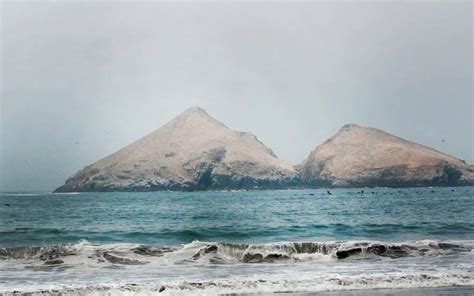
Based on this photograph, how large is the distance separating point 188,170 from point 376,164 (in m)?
59.6

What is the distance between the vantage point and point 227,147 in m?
191

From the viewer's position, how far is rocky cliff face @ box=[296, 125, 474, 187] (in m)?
168

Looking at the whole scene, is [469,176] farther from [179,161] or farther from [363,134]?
[179,161]

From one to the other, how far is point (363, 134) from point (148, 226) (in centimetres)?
15813

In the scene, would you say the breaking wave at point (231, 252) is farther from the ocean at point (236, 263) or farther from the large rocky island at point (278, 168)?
the large rocky island at point (278, 168)

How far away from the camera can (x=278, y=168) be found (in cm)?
18462

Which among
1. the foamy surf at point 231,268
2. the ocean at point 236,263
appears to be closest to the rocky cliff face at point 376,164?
Result: the ocean at point 236,263

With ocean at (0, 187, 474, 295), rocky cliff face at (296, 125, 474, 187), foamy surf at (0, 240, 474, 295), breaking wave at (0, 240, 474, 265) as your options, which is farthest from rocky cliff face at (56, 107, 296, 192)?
foamy surf at (0, 240, 474, 295)

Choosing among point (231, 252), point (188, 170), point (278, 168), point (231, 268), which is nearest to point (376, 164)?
point (278, 168)

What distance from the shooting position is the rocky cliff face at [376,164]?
552 ft

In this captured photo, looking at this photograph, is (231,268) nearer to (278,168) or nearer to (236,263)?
(236,263)

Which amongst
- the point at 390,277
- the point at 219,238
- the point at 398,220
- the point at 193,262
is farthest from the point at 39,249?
the point at 398,220

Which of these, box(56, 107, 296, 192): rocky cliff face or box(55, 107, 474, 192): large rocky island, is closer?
box(55, 107, 474, 192): large rocky island

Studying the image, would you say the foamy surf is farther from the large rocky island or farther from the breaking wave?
the large rocky island
